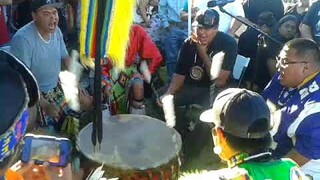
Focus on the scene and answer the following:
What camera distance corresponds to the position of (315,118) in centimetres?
306

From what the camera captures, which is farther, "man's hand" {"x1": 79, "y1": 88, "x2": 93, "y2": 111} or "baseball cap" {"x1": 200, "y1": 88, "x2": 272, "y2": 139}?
"man's hand" {"x1": 79, "y1": 88, "x2": 93, "y2": 111}

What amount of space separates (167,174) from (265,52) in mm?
2361

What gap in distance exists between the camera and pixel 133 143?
11.6 ft

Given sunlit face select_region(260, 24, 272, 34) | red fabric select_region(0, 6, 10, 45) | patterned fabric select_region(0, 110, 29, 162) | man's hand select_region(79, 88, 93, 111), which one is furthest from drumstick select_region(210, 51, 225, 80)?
patterned fabric select_region(0, 110, 29, 162)

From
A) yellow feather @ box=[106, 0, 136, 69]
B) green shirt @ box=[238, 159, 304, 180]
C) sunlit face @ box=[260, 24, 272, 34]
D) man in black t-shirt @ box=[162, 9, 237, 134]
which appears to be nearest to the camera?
green shirt @ box=[238, 159, 304, 180]

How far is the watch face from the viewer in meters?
4.90

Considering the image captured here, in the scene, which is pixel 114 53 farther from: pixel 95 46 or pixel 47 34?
pixel 47 34

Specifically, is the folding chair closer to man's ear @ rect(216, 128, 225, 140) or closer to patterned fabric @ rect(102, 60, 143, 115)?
patterned fabric @ rect(102, 60, 143, 115)

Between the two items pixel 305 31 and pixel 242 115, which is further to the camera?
pixel 305 31

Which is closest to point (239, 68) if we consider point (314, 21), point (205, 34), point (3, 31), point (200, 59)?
point (200, 59)

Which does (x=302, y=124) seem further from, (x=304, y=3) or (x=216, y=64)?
(x=304, y=3)

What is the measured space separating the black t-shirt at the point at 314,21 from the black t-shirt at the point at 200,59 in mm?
1032

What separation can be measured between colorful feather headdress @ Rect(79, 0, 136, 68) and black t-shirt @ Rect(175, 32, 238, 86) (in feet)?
8.21

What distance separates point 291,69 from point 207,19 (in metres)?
1.42
